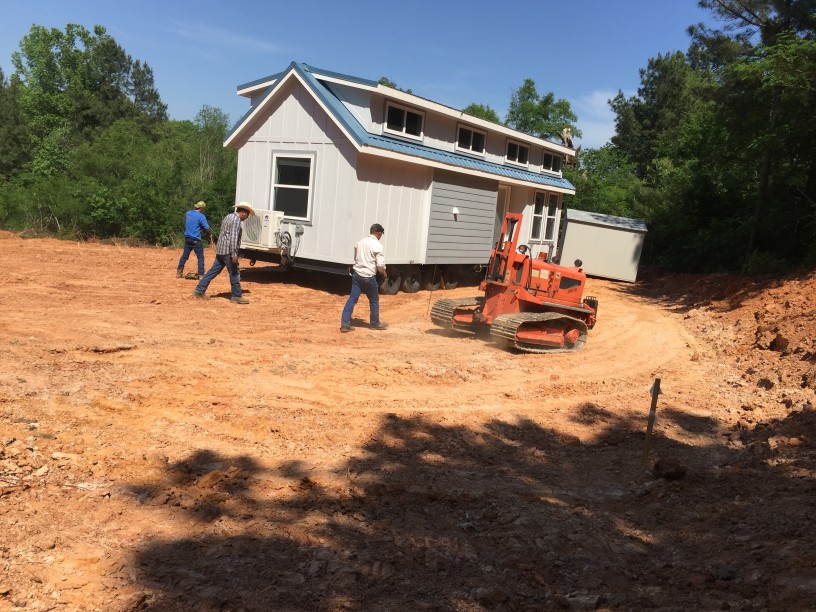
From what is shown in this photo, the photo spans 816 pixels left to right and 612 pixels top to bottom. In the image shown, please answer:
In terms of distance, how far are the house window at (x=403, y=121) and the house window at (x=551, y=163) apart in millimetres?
7752

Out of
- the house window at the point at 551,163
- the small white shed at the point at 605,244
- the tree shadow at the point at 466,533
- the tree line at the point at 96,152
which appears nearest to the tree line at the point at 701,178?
the tree line at the point at 96,152

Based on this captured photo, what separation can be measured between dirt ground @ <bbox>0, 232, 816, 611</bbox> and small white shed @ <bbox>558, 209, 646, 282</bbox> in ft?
42.9

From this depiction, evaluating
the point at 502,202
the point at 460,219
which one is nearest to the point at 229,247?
the point at 460,219

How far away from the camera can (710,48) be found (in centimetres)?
2458

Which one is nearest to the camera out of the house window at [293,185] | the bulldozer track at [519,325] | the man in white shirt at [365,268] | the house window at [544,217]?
the bulldozer track at [519,325]

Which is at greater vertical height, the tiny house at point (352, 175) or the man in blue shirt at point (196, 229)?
the tiny house at point (352, 175)

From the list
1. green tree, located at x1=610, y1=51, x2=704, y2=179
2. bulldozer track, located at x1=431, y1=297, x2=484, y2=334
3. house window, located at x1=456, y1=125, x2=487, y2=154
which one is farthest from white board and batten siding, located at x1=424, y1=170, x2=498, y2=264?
green tree, located at x1=610, y1=51, x2=704, y2=179

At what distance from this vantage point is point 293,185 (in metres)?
16.0

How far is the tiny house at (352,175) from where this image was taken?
15117 millimetres

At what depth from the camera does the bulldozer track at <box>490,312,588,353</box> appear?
10.2 m

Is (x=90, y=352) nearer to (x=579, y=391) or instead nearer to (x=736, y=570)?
(x=579, y=391)

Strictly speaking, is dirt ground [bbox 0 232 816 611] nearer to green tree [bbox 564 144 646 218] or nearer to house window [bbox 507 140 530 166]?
house window [bbox 507 140 530 166]

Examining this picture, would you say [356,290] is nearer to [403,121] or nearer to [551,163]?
[403,121]

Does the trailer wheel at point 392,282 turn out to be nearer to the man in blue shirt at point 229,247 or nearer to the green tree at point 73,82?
the man in blue shirt at point 229,247
